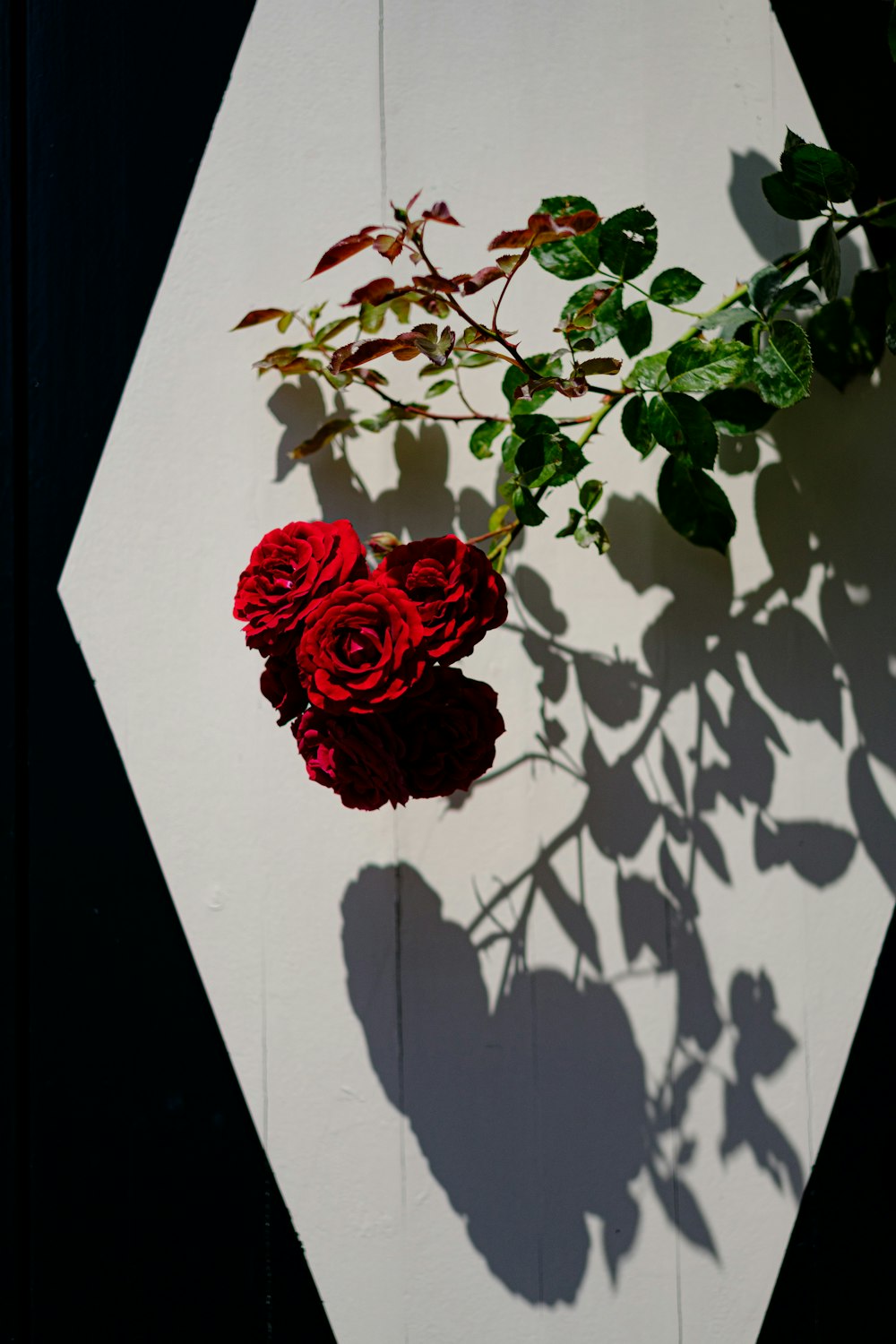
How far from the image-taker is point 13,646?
1000mm

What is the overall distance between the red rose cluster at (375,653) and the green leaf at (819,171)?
0.42 m

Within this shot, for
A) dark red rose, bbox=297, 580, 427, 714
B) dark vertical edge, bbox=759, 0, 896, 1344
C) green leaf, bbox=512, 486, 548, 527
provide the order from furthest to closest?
dark vertical edge, bbox=759, 0, 896, 1344 → green leaf, bbox=512, 486, 548, 527 → dark red rose, bbox=297, 580, 427, 714

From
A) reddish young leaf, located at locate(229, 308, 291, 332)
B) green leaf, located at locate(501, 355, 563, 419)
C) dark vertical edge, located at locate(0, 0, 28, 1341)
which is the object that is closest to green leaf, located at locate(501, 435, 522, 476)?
green leaf, located at locate(501, 355, 563, 419)

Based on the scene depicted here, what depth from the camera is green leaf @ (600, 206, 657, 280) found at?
777 mm

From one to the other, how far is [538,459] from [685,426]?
126 millimetres

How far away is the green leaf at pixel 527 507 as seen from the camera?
0.82 meters

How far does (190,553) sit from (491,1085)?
2.05ft

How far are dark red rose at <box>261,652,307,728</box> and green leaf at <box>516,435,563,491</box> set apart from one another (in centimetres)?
25

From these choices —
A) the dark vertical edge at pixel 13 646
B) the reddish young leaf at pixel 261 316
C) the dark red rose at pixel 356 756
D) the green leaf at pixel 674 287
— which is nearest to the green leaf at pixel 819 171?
the green leaf at pixel 674 287

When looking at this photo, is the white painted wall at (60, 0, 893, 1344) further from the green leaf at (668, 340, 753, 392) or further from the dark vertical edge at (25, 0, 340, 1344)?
the green leaf at (668, 340, 753, 392)

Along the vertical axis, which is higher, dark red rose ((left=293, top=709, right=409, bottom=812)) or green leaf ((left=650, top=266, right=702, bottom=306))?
green leaf ((left=650, top=266, right=702, bottom=306))

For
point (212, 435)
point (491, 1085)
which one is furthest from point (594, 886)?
point (212, 435)

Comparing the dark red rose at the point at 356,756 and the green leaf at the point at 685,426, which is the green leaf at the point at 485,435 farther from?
the dark red rose at the point at 356,756

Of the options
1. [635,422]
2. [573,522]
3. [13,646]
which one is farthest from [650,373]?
[13,646]
